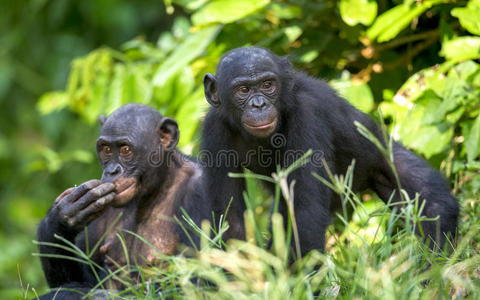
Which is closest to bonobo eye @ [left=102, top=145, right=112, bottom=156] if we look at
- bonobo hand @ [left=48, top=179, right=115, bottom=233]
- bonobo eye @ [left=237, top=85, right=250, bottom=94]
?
bonobo hand @ [left=48, top=179, right=115, bottom=233]

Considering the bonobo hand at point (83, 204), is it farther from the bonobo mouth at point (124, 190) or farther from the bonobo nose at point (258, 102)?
the bonobo nose at point (258, 102)

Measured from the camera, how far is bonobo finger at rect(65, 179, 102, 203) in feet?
14.6

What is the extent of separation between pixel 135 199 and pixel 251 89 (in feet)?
4.62

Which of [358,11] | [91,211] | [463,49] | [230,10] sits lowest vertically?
[91,211]

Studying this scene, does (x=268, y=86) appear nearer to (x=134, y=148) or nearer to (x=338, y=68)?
(x=134, y=148)

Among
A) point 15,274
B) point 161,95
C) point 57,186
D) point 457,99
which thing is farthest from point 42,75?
point 457,99

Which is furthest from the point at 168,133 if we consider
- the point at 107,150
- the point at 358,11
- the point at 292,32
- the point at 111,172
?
the point at 358,11

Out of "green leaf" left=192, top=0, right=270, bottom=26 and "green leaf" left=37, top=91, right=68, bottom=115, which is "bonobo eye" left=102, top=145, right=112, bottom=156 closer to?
"green leaf" left=192, top=0, right=270, bottom=26

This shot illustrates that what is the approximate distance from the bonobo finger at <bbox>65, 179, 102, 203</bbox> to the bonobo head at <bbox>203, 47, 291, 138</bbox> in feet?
3.56

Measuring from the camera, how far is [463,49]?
17.0 feet

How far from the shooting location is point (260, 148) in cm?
462

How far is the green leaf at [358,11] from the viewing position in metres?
5.38

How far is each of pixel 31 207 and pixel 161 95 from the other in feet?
16.0

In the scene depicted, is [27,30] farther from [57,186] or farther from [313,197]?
[313,197]
